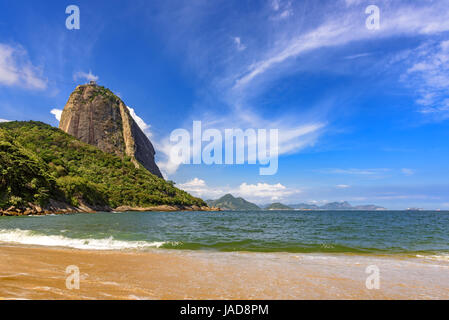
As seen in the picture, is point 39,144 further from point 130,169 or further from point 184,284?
point 184,284

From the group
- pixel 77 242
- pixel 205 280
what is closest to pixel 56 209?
pixel 77 242

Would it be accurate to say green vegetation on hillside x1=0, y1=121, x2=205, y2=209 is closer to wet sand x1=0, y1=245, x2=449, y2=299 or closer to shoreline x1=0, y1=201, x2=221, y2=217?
shoreline x1=0, y1=201, x2=221, y2=217

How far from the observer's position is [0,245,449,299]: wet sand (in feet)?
20.0

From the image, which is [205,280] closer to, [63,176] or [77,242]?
[77,242]

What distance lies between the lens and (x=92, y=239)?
1758 centimetres

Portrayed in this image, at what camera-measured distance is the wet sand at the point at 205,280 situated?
20.0 ft

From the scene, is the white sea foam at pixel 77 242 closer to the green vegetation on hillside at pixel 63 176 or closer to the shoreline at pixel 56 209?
the shoreline at pixel 56 209

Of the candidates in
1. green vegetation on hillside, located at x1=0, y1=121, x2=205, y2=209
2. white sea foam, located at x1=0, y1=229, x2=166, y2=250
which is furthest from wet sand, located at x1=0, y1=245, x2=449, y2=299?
green vegetation on hillside, located at x1=0, y1=121, x2=205, y2=209

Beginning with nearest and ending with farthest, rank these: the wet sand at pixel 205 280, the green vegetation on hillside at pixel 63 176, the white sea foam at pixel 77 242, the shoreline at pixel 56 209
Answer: the wet sand at pixel 205 280 < the white sea foam at pixel 77 242 < the shoreline at pixel 56 209 < the green vegetation on hillside at pixel 63 176

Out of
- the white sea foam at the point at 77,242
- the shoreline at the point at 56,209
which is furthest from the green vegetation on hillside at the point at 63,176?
the white sea foam at the point at 77,242

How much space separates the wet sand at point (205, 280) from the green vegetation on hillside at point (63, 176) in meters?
62.4

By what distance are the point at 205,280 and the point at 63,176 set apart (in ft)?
353
